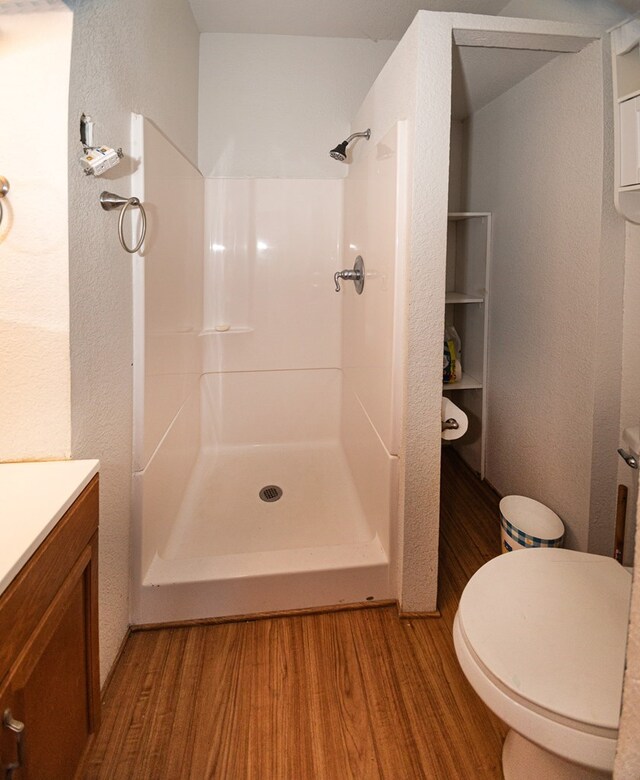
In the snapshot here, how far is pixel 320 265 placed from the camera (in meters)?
2.65

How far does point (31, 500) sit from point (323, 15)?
2.50 metres

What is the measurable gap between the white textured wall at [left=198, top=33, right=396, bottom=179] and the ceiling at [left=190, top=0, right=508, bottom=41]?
64 millimetres

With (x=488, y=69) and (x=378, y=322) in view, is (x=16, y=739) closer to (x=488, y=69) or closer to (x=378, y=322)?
(x=378, y=322)

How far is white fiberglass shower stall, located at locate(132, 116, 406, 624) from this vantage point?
159 cm

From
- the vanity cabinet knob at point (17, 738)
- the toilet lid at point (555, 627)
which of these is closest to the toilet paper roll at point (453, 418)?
the toilet lid at point (555, 627)

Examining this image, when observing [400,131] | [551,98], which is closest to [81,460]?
[400,131]

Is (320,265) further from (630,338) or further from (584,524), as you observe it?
(584,524)

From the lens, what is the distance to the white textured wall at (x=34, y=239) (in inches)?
38.8

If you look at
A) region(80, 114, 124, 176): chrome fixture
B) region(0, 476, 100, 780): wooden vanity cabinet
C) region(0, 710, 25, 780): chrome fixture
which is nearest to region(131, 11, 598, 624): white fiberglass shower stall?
region(80, 114, 124, 176): chrome fixture

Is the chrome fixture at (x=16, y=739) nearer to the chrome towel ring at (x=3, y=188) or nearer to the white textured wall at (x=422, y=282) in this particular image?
the chrome towel ring at (x=3, y=188)

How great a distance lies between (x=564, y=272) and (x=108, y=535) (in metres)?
1.82

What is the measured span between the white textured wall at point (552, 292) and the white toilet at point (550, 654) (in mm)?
627

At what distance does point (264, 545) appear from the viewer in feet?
6.20

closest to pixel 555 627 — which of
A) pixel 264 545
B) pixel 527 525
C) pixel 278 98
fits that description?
pixel 527 525
